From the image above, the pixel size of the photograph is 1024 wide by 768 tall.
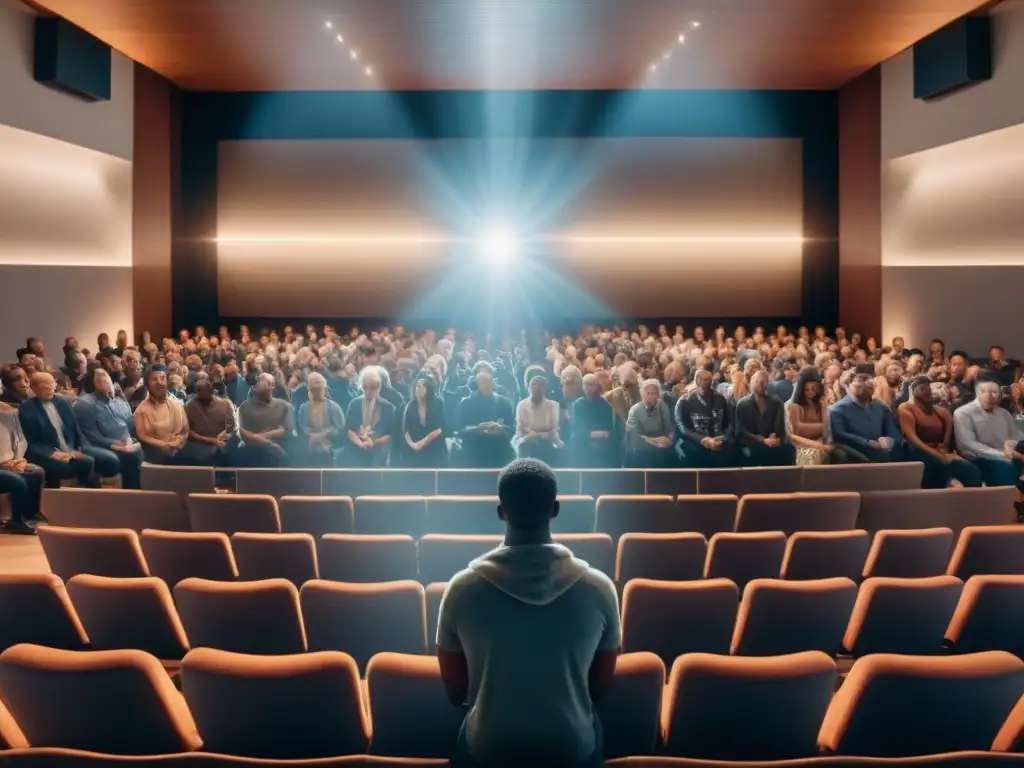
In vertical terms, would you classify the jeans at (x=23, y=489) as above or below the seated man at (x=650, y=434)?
below

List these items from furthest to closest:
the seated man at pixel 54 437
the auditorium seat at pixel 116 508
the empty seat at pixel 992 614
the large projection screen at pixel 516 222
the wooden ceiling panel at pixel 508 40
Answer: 1. the large projection screen at pixel 516 222
2. the wooden ceiling panel at pixel 508 40
3. the seated man at pixel 54 437
4. the auditorium seat at pixel 116 508
5. the empty seat at pixel 992 614

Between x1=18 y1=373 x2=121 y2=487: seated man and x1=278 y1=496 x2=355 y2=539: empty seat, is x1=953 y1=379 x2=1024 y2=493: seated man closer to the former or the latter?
x1=278 y1=496 x2=355 y2=539: empty seat

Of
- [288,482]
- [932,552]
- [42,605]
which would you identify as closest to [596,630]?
[42,605]

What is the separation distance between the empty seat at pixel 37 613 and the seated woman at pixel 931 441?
234 inches

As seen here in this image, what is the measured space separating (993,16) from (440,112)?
984 centimetres

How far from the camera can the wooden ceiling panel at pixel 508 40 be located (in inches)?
512

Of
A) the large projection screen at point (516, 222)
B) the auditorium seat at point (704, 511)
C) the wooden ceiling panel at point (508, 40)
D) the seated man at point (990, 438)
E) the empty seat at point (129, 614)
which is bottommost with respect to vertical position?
the empty seat at point (129, 614)

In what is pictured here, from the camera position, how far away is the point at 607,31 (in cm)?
1430

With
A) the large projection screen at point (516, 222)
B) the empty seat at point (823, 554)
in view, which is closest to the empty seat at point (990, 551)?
the empty seat at point (823, 554)

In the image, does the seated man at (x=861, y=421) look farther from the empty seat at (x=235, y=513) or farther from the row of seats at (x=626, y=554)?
the empty seat at (x=235, y=513)

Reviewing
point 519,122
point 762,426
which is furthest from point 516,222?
point 762,426

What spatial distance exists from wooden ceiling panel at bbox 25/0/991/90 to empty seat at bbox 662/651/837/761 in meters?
11.7

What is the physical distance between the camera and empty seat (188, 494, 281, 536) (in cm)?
509

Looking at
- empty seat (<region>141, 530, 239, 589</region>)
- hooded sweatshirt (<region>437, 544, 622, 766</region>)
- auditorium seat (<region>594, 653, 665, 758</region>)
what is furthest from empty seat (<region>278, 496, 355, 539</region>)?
hooded sweatshirt (<region>437, 544, 622, 766</region>)
